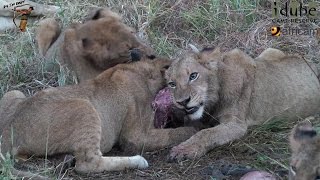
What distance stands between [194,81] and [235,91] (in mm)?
377

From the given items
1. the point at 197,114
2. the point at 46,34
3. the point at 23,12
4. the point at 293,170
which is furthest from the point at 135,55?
the point at 23,12

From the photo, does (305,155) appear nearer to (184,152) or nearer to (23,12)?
(184,152)

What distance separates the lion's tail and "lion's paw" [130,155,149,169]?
257cm

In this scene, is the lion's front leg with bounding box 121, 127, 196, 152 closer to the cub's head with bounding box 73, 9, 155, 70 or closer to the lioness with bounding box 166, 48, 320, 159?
the lioness with bounding box 166, 48, 320, 159

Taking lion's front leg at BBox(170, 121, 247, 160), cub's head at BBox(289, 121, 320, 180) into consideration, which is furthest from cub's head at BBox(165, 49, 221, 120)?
cub's head at BBox(289, 121, 320, 180)

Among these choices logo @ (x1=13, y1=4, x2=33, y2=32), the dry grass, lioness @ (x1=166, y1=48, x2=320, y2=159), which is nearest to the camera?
lioness @ (x1=166, y1=48, x2=320, y2=159)

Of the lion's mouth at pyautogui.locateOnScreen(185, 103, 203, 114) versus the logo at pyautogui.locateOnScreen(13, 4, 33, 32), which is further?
the logo at pyautogui.locateOnScreen(13, 4, 33, 32)

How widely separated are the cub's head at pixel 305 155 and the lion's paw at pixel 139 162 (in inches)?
46.3

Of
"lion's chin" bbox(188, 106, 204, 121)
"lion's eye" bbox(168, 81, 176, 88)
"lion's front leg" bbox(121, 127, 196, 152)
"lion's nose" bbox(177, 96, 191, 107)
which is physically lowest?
"lion's front leg" bbox(121, 127, 196, 152)

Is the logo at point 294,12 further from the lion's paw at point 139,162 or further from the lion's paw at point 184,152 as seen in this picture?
the lion's paw at point 139,162

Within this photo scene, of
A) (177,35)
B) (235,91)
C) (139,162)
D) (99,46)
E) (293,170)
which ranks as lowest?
(177,35)

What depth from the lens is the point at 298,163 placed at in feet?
11.4

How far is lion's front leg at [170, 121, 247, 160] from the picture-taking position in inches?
186

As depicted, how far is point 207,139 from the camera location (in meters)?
4.84
